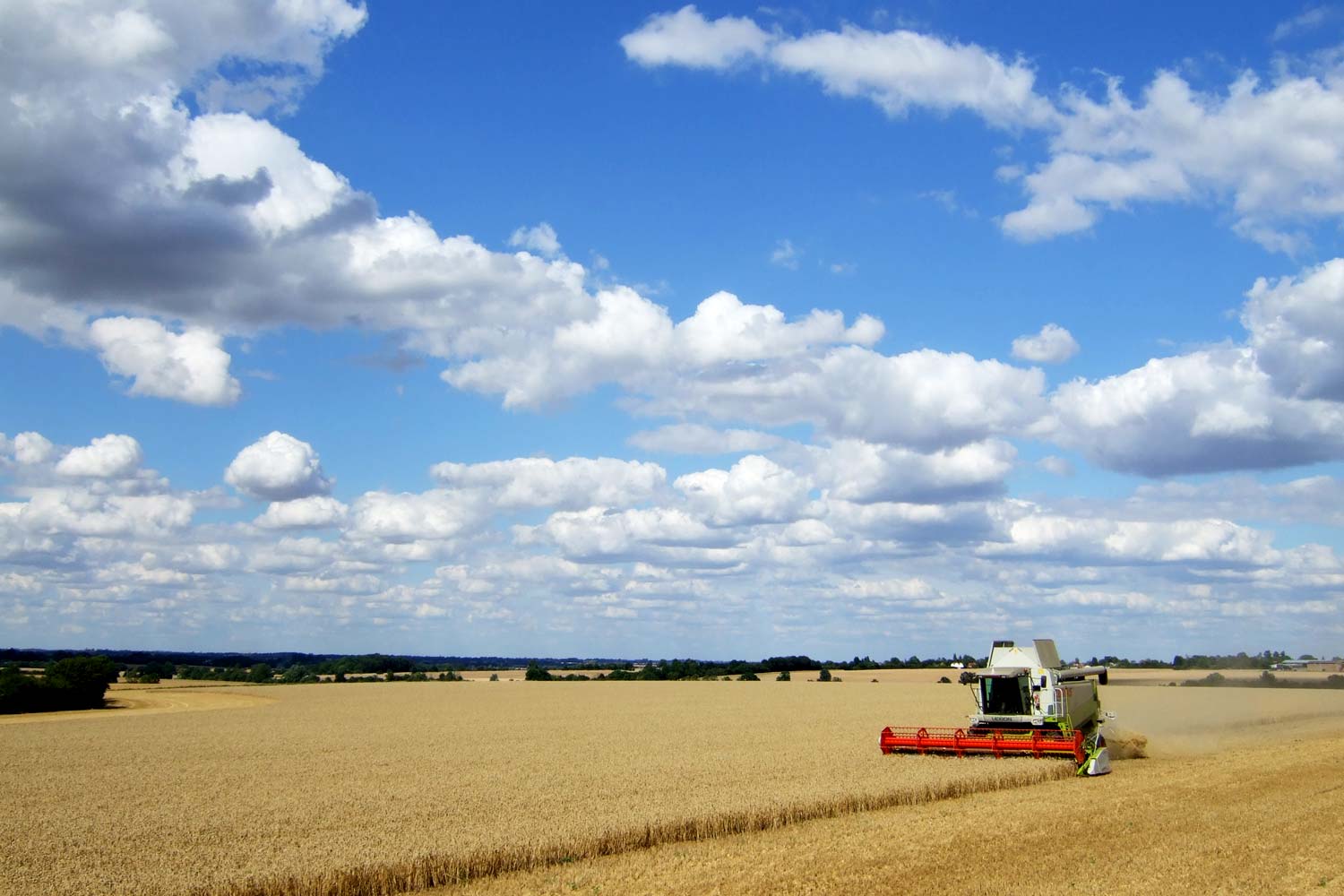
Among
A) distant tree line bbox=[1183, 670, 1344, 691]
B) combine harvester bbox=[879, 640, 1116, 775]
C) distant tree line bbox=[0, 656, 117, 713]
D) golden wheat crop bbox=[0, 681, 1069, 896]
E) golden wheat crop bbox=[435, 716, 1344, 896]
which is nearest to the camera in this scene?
golden wheat crop bbox=[435, 716, 1344, 896]

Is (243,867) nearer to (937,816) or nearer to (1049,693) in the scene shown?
(937,816)

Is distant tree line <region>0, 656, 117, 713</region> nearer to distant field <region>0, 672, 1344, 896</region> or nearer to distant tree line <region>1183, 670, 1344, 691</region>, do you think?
distant field <region>0, 672, 1344, 896</region>

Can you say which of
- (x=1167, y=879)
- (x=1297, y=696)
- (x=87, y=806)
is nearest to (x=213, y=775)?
(x=87, y=806)

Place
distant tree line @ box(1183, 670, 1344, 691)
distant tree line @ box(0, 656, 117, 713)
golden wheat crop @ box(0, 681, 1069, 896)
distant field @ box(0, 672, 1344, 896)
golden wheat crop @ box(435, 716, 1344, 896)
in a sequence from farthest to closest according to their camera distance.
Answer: distant tree line @ box(1183, 670, 1344, 691) → distant tree line @ box(0, 656, 117, 713) → distant field @ box(0, 672, 1344, 896) → golden wheat crop @ box(0, 681, 1069, 896) → golden wheat crop @ box(435, 716, 1344, 896)

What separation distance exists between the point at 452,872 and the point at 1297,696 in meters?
65.4

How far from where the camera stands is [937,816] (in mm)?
22031

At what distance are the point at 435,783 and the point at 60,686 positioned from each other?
5762 centimetres

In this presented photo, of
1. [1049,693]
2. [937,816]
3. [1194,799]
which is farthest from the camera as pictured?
[1049,693]

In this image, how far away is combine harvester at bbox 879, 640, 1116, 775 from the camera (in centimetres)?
2989

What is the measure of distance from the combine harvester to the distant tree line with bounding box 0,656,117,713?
203 ft

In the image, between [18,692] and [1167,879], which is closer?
[1167,879]

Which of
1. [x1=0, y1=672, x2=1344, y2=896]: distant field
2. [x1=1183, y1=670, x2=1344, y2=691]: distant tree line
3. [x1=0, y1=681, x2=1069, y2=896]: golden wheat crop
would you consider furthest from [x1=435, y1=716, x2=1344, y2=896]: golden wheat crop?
[x1=1183, y1=670, x2=1344, y2=691]: distant tree line

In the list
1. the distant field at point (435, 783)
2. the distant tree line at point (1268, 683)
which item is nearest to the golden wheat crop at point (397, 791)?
the distant field at point (435, 783)

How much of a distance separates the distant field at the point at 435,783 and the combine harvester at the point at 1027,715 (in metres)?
1.21
